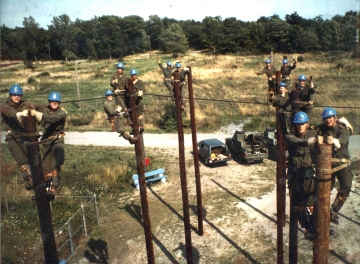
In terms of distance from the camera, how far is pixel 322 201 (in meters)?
5.45

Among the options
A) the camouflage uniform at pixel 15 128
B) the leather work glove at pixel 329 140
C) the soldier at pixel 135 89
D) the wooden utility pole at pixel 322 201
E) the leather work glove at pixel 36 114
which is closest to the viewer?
the leather work glove at pixel 329 140

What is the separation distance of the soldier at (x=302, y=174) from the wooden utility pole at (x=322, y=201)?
2786 mm

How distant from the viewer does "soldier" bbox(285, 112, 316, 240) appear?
8321 millimetres

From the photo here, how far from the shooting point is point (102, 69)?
→ 6300cm

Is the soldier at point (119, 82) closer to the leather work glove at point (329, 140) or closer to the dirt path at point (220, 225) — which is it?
the dirt path at point (220, 225)

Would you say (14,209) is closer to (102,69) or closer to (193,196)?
(193,196)

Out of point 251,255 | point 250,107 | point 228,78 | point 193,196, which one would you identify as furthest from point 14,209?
point 228,78

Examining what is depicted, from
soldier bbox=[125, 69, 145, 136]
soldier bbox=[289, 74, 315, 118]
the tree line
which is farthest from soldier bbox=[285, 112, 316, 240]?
the tree line

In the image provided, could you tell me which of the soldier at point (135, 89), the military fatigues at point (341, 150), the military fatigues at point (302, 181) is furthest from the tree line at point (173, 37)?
the military fatigues at point (302, 181)

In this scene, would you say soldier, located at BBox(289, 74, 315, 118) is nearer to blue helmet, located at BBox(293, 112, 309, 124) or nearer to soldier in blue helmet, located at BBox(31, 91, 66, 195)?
blue helmet, located at BBox(293, 112, 309, 124)

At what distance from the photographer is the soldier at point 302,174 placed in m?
8.32

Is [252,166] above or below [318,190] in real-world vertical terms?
below

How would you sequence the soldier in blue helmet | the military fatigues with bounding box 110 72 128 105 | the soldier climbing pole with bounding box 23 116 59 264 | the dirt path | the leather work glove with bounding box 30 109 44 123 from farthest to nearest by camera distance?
the military fatigues with bounding box 110 72 128 105 < the dirt path < the soldier in blue helmet < the leather work glove with bounding box 30 109 44 123 < the soldier climbing pole with bounding box 23 116 59 264

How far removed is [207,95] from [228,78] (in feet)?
33.1
